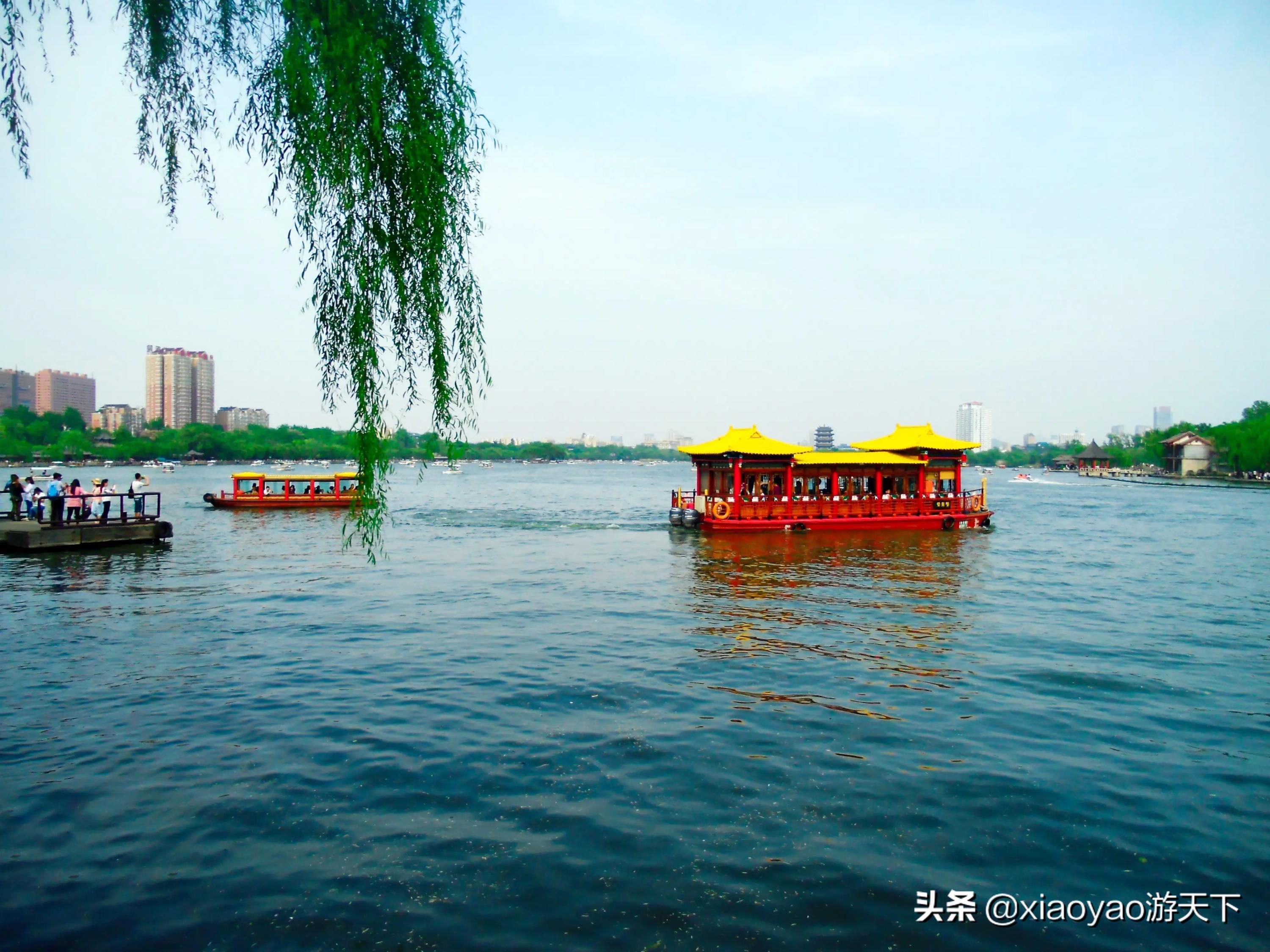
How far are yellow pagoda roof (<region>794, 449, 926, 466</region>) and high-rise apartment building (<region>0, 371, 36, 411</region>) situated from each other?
175440 mm

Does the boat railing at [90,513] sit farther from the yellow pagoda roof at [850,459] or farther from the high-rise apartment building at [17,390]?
the high-rise apartment building at [17,390]

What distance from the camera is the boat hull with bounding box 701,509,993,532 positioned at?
1250 inches

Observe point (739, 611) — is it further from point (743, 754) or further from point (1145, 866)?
point (1145, 866)

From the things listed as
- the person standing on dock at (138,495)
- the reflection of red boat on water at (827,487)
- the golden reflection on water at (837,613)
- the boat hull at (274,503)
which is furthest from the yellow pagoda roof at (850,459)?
the boat hull at (274,503)

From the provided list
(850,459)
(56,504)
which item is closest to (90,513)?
(56,504)

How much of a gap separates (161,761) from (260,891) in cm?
323

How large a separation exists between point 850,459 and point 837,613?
17.9 metres

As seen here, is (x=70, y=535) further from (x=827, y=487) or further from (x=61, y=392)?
(x=61, y=392)

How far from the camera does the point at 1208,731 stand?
9.47 metres

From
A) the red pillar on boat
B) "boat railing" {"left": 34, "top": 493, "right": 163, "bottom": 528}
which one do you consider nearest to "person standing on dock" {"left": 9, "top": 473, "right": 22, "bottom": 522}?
"boat railing" {"left": 34, "top": 493, "right": 163, "bottom": 528}

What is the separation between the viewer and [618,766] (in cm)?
810

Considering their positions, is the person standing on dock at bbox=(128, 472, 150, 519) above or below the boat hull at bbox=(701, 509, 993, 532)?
above

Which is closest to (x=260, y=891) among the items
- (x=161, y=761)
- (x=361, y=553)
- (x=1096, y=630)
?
(x=161, y=761)

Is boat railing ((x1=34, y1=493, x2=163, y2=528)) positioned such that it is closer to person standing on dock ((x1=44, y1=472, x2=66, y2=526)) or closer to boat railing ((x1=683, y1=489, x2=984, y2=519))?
person standing on dock ((x1=44, y1=472, x2=66, y2=526))
